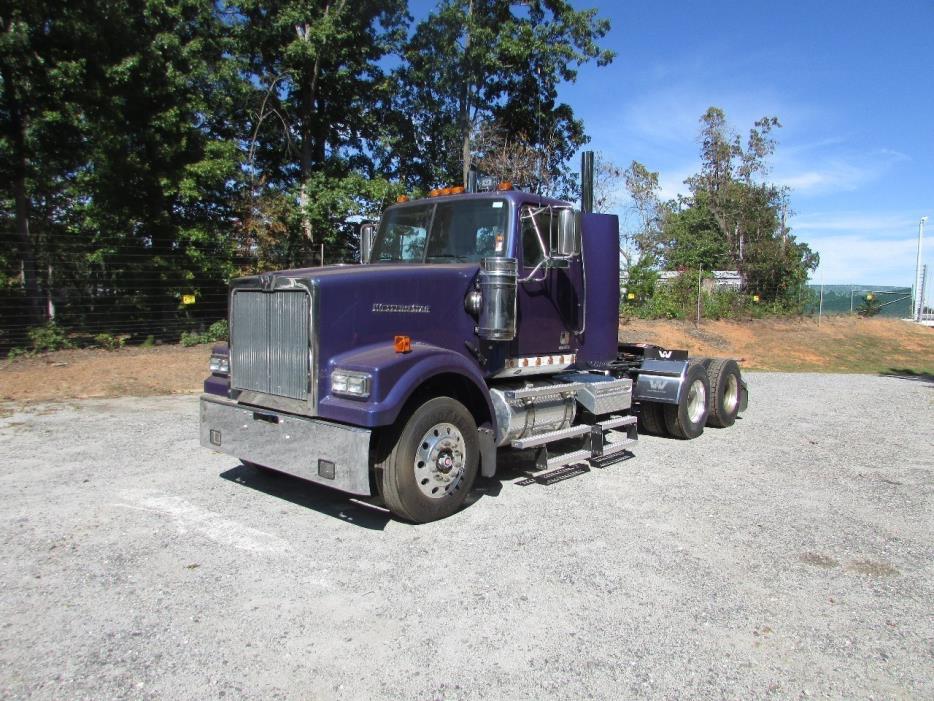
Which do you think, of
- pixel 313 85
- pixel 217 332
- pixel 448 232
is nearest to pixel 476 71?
pixel 313 85

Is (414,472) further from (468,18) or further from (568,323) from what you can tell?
(468,18)

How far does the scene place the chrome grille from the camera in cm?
474

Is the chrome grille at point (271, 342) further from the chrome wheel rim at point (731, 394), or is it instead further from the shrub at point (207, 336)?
the shrub at point (207, 336)

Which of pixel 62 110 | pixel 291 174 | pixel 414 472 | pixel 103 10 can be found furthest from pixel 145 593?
pixel 291 174

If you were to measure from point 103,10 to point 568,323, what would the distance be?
1343 centimetres

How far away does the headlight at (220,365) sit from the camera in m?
5.64

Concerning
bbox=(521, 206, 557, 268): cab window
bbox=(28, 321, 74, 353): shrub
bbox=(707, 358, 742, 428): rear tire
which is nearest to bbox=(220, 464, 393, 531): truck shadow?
bbox=(521, 206, 557, 268): cab window

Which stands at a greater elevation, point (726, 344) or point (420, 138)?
point (420, 138)

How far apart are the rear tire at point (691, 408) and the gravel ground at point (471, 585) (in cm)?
147

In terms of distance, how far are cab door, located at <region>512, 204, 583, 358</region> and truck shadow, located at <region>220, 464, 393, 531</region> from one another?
2.03 m

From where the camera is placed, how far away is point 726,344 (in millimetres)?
21531

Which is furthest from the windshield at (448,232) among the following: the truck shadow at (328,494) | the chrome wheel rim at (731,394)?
the chrome wheel rim at (731,394)

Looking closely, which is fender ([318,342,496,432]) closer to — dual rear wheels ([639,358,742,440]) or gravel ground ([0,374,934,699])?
gravel ground ([0,374,934,699])

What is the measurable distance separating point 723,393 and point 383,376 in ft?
20.4
